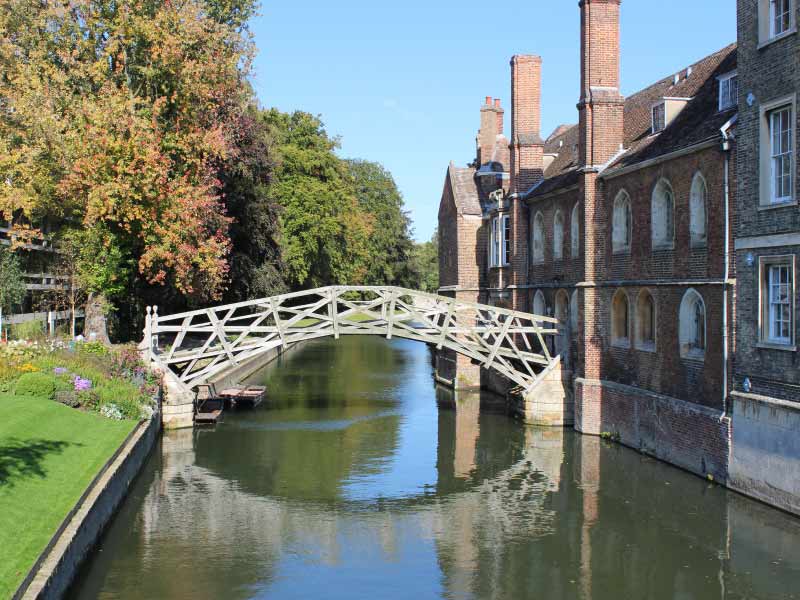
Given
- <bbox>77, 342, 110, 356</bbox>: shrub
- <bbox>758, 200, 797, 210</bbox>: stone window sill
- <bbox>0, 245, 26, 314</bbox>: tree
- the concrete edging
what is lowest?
the concrete edging

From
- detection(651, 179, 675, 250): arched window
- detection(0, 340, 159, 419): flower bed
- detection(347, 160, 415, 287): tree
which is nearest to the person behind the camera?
detection(0, 340, 159, 419): flower bed

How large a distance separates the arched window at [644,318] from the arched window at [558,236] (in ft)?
19.2

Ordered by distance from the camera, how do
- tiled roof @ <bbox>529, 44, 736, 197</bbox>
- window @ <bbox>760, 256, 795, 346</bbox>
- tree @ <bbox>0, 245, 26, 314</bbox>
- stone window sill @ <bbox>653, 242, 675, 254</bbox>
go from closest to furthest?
window @ <bbox>760, 256, 795, 346</bbox> < tiled roof @ <bbox>529, 44, 736, 197</bbox> < stone window sill @ <bbox>653, 242, 675, 254</bbox> < tree @ <bbox>0, 245, 26, 314</bbox>

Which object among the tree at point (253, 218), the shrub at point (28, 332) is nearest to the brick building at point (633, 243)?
the tree at point (253, 218)

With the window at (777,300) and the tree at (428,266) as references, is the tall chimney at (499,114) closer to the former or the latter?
the window at (777,300)

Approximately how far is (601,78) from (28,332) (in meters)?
19.5

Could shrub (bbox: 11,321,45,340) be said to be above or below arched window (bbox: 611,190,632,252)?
below

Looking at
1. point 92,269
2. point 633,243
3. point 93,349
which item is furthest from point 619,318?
point 92,269

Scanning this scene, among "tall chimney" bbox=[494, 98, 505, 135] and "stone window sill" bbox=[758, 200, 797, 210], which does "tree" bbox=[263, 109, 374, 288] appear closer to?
"tall chimney" bbox=[494, 98, 505, 135]

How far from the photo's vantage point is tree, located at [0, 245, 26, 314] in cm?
2838

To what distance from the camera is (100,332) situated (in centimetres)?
3009

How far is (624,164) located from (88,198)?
52.6ft

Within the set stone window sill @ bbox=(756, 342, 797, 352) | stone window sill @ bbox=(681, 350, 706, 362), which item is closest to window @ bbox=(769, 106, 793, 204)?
stone window sill @ bbox=(756, 342, 797, 352)

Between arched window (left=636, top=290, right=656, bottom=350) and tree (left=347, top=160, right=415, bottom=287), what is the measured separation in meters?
64.3
